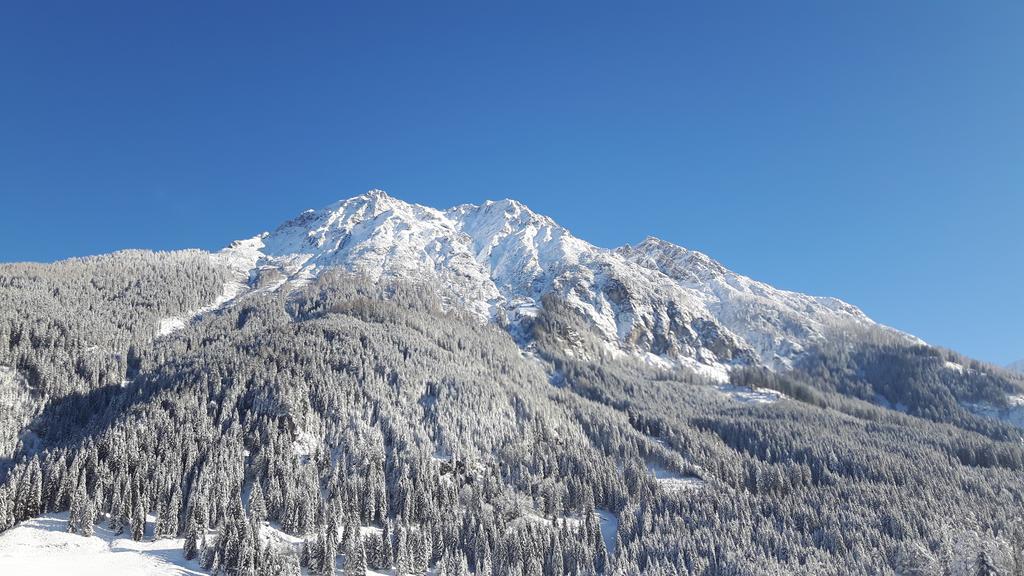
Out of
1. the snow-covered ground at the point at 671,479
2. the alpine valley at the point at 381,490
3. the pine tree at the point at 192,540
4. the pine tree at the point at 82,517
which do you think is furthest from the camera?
the snow-covered ground at the point at 671,479

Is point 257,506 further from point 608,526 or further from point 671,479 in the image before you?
point 671,479

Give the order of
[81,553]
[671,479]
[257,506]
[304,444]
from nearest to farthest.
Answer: [81,553], [257,506], [304,444], [671,479]

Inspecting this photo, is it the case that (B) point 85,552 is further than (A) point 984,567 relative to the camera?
Yes

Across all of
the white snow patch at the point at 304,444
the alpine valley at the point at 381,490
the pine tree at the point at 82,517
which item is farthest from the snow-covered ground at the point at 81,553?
the white snow patch at the point at 304,444

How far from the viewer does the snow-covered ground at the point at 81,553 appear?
88.6 metres

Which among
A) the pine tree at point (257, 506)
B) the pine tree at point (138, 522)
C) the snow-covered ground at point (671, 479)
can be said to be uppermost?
the snow-covered ground at point (671, 479)

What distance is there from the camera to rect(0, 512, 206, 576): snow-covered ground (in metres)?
88.6

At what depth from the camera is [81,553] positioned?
316 feet

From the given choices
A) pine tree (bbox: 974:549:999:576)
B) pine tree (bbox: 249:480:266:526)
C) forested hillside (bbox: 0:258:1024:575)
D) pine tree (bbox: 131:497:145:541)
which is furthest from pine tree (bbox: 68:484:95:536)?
pine tree (bbox: 974:549:999:576)

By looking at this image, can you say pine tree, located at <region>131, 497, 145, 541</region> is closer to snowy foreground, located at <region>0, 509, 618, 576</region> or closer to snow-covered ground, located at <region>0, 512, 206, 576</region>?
snowy foreground, located at <region>0, 509, 618, 576</region>

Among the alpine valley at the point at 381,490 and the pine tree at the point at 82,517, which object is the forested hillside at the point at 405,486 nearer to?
the pine tree at the point at 82,517

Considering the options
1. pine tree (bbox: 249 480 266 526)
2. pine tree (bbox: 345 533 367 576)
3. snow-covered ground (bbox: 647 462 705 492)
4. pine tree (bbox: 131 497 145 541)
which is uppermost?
snow-covered ground (bbox: 647 462 705 492)

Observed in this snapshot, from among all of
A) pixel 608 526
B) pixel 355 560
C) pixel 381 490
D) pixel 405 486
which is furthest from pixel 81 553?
pixel 608 526

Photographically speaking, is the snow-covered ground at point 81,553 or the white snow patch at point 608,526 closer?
the snow-covered ground at point 81,553
